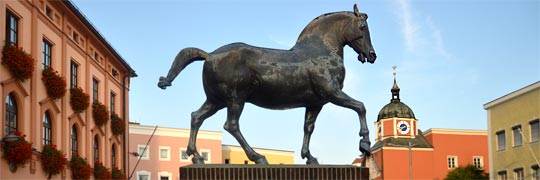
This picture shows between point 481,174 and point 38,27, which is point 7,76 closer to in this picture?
point 38,27

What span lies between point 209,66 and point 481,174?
58.1 meters

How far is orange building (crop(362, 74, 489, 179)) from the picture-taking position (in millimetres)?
82312

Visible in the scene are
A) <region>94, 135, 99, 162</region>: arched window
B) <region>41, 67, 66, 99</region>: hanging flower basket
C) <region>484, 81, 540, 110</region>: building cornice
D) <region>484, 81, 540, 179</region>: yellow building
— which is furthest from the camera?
<region>484, 81, 540, 179</region>: yellow building

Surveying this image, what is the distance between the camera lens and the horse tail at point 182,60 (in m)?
9.38

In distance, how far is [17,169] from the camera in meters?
27.3

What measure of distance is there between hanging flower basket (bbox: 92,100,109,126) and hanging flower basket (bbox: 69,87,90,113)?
4093 mm

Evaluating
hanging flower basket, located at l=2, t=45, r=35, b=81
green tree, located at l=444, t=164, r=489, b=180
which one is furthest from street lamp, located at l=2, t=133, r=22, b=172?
green tree, located at l=444, t=164, r=489, b=180

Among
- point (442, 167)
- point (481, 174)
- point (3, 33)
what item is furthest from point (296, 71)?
point (442, 167)

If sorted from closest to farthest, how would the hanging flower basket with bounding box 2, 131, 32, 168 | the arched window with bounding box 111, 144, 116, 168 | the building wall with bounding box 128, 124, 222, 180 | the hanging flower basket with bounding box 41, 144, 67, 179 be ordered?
the hanging flower basket with bounding box 2, 131, 32, 168 → the hanging flower basket with bounding box 41, 144, 67, 179 → the arched window with bounding box 111, 144, 116, 168 → the building wall with bounding box 128, 124, 222, 180

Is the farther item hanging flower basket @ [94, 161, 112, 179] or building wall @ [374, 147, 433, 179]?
building wall @ [374, 147, 433, 179]

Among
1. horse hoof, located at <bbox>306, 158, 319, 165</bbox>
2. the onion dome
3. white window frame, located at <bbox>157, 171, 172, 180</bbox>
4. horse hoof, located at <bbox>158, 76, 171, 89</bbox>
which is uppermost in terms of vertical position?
the onion dome

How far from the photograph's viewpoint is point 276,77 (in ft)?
30.5

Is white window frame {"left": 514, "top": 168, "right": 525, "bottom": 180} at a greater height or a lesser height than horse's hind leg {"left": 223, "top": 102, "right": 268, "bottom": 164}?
lesser

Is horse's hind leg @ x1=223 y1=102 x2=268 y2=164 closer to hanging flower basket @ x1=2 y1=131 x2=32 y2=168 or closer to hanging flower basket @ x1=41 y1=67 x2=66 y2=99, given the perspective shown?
hanging flower basket @ x1=2 y1=131 x2=32 y2=168
